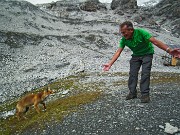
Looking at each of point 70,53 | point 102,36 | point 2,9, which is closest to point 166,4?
point 102,36

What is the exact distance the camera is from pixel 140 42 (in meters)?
10.6

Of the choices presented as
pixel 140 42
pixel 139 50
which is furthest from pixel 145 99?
pixel 140 42

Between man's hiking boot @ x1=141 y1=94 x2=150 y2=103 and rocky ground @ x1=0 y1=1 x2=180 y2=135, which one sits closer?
rocky ground @ x1=0 y1=1 x2=180 y2=135

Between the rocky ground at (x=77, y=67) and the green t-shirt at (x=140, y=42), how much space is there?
7.33 feet

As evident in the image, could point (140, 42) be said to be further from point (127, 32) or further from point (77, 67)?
point (77, 67)

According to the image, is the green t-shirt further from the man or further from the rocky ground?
the rocky ground

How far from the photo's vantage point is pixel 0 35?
41875 mm

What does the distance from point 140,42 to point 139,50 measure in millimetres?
556

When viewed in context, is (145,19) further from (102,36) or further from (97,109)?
(97,109)

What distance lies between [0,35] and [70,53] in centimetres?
1172

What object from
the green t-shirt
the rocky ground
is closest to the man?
the green t-shirt

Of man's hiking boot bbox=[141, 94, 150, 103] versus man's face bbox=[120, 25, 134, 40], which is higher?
→ man's face bbox=[120, 25, 134, 40]

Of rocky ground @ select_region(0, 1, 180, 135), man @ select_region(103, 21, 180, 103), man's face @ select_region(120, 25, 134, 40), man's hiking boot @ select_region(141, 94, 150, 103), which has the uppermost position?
man's face @ select_region(120, 25, 134, 40)

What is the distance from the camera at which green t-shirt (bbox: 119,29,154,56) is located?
33.8ft
